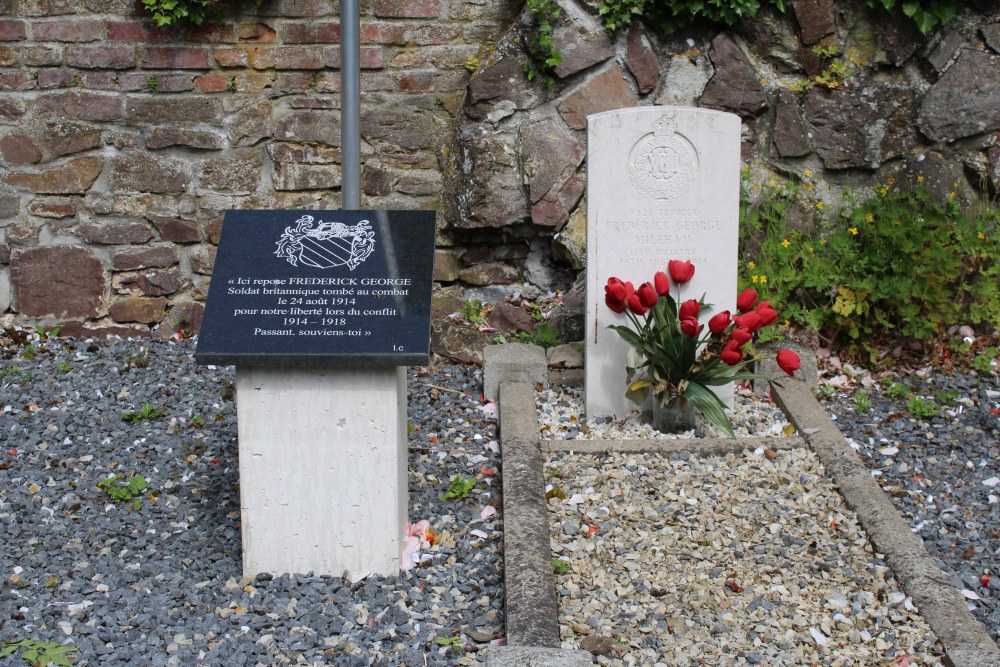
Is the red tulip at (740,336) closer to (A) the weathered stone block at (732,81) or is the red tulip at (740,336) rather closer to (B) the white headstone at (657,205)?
(B) the white headstone at (657,205)

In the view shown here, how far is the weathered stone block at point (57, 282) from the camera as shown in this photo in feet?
16.6

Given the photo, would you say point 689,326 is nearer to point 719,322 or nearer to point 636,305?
point 719,322

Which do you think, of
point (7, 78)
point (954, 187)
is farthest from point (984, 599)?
point (7, 78)

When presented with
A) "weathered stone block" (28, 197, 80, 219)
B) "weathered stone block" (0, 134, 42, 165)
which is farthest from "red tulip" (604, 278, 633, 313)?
"weathered stone block" (0, 134, 42, 165)

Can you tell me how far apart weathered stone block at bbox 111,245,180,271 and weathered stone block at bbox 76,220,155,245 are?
0.06 metres

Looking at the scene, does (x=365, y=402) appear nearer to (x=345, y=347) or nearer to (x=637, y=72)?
(x=345, y=347)

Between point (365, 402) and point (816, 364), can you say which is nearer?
point (365, 402)

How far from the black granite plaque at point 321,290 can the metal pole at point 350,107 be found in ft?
2.18

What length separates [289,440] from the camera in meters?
2.75

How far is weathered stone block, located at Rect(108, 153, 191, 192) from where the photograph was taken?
502 cm

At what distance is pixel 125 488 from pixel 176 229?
202 cm

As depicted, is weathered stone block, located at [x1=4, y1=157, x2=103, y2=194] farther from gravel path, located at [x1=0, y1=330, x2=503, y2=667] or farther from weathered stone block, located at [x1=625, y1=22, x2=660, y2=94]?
weathered stone block, located at [x1=625, y1=22, x2=660, y2=94]

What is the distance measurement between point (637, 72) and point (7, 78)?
3116mm

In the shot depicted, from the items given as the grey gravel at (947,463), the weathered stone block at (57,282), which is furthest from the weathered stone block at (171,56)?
the grey gravel at (947,463)
